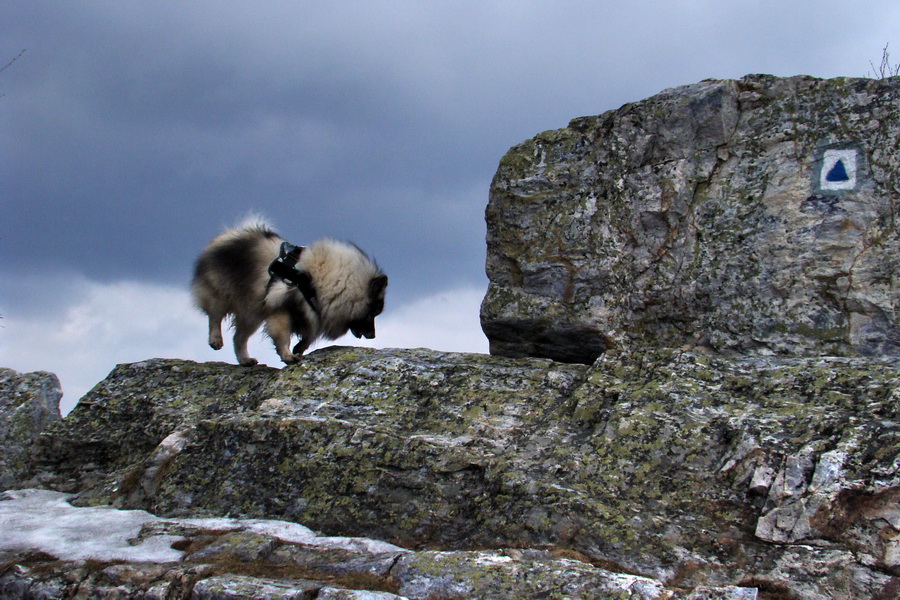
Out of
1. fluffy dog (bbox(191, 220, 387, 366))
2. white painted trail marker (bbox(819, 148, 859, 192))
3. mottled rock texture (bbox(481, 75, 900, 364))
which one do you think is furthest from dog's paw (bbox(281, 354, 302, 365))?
white painted trail marker (bbox(819, 148, 859, 192))

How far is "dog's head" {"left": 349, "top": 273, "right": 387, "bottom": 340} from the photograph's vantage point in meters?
7.62

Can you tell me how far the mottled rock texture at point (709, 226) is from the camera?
5469 millimetres

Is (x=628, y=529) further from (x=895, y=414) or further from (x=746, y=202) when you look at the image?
(x=746, y=202)

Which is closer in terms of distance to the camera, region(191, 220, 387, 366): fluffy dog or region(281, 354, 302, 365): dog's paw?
region(281, 354, 302, 365): dog's paw

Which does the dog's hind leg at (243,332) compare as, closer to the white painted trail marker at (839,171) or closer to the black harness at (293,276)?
the black harness at (293,276)

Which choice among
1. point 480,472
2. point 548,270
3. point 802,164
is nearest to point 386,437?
point 480,472

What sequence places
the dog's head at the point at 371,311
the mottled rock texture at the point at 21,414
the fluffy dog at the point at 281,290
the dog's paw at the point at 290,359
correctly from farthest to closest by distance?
1. the dog's head at the point at 371,311
2. the fluffy dog at the point at 281,290
3. the dog's paw at the point at 290,359
4. the mottled rock texture at the point at 21,414

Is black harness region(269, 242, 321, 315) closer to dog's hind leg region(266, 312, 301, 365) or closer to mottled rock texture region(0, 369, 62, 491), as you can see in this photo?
dog's hind leg region(266, 312, 301, 365)

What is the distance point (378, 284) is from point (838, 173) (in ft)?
13.9

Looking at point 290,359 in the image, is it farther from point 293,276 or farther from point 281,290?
point 293,276

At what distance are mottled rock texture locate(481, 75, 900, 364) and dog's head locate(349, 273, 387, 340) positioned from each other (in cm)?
161

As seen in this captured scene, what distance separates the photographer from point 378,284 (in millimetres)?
7688

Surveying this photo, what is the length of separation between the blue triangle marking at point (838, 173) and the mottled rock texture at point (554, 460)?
1.42 meters

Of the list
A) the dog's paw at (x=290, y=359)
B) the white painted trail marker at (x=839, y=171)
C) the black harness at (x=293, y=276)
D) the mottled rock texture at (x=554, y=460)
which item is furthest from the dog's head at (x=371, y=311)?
the white painted trail marker at (x=839, y=171)
